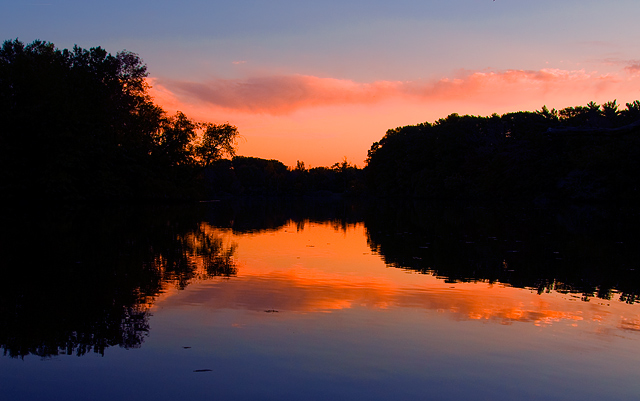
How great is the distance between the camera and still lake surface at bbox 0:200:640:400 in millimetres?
5395

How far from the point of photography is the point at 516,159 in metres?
69.9

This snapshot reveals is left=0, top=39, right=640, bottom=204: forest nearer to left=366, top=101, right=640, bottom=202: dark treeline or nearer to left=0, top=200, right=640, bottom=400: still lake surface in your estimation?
left=366, top=101, right=640, bottom=202: dark treeline

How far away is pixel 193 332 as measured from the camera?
23.4ft

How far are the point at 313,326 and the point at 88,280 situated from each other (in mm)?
5411

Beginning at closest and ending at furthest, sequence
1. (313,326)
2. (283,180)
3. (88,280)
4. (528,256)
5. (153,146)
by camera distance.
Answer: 1. (313,326)
2. (88,280)
3. (528,256)
4. (153,146)
5. (283,180)

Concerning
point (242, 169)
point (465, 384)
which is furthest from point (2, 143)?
point (242, 169)

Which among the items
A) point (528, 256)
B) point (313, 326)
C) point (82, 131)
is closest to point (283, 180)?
point (82, 131)

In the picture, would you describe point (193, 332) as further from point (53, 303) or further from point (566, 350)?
point (566, 350)

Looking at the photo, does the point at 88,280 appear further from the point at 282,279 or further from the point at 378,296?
the point at 378,296

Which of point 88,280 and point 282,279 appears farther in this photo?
point 282,279

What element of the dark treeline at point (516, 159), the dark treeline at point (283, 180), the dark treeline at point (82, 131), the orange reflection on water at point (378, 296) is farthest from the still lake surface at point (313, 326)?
the dark treeline at point (283, 180)

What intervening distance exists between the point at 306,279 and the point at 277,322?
151 inches

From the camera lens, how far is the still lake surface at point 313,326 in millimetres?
5395

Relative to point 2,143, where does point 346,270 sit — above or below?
below
